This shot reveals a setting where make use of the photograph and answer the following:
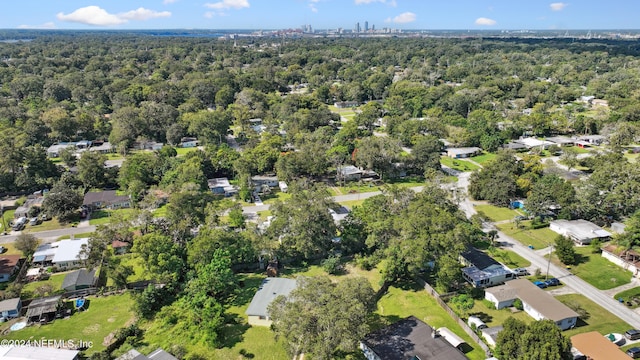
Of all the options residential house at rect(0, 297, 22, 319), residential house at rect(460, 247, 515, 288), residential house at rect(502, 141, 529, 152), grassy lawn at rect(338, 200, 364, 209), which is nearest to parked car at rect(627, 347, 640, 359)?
residential house at rect(460, 247, 515, 288)

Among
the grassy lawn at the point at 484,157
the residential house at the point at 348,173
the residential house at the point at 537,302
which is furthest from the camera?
the grassy lawn at the point at 484,157

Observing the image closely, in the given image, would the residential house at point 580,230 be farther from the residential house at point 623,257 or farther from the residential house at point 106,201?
the residential house at point 106,201

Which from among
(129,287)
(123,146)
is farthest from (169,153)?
(129,287)

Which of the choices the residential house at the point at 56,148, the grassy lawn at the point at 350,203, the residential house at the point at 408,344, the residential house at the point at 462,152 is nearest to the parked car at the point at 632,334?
the residential house at the point at 408,344

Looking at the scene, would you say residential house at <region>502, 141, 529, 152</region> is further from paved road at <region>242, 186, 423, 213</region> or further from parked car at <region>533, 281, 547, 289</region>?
parked car at <region>533, 281, 547, 289</region>

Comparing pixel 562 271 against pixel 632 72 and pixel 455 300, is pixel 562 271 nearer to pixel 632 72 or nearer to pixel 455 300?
pixel 455 300

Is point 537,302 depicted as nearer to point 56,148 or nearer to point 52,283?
point 52,283
